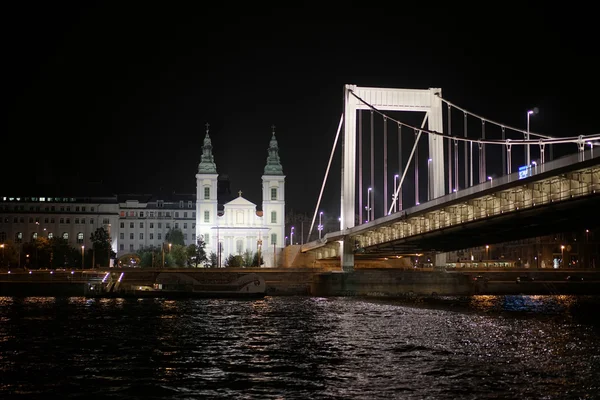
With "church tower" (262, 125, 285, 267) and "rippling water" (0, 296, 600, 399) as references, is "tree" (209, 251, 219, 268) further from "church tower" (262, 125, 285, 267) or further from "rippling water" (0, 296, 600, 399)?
"rippling water" (0, 296, 600, 399)

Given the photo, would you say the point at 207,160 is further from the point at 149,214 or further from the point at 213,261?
the point at 213,261

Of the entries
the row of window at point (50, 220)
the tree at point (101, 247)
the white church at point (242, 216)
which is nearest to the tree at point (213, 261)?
the white church at point (242, 216)

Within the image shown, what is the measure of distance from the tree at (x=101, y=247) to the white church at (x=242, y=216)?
15519 millimetres

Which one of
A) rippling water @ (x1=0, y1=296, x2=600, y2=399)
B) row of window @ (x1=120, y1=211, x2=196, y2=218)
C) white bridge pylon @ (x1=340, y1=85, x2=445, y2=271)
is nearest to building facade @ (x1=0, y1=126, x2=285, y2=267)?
row of window @ (x1=120, y1=211, x2=196, y2=218)

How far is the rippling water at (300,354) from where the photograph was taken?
23891 millimetres

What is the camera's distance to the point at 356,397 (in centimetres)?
2252

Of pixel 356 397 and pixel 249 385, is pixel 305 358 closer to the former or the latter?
pixel 249 385

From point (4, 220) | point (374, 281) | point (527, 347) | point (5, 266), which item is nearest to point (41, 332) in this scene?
point (527, 347)

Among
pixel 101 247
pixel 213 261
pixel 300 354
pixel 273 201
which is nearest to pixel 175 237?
pixel 273 201

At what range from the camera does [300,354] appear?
31953mm

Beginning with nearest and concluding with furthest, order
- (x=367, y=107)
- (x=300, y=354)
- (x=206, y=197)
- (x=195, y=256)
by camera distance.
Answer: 1. (x=300, y=354)
2. (x=367, y=107)
3. (x=195, y=256)
4. (x=206, y=197)

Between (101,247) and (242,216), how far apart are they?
28718 millimetres

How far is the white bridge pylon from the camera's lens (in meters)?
70.8

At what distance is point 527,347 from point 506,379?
852 cm
